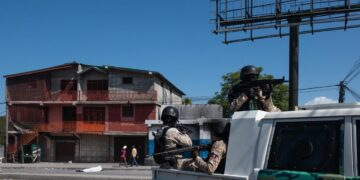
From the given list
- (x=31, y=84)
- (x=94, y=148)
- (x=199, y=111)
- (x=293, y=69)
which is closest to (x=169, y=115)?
(x=293, y=69)

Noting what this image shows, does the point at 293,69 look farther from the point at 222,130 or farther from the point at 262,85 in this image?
the point at 222,130

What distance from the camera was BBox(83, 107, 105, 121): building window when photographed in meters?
44.9

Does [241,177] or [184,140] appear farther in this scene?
[184,140]

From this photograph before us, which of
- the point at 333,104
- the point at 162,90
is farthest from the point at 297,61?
the point at 162,90

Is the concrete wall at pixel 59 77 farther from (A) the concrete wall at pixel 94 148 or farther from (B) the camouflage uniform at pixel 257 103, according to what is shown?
(B) the camouflage uniform at pixel 257 103

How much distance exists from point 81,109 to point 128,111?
14.4 feet

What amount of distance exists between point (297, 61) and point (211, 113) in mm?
20657

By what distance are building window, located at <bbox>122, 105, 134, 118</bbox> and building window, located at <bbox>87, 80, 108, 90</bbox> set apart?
266 cm

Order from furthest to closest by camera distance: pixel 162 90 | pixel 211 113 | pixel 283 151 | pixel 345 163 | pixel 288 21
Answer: pixel 162 90 → pixel 211 113 → pixel 288 21 → pixel 283 151 → pixel 345 163

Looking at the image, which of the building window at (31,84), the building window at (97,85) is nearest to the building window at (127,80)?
the building window at (97,85)

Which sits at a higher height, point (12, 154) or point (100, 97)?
point (100, 97)

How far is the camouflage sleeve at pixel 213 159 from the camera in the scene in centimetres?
451

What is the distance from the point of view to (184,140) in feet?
19.1

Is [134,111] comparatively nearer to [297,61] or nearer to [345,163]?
[297,61]
